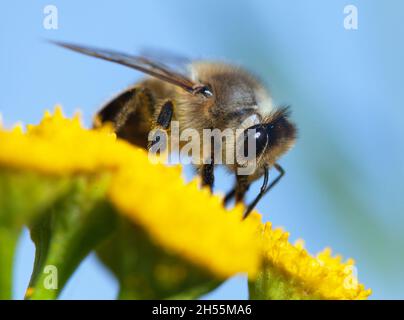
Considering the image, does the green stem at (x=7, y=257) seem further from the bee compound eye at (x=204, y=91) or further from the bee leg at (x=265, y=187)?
the bee compound eye at (x=204, y=91)

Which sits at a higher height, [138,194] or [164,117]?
[164,117]

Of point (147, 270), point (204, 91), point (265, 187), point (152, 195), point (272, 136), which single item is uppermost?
point (204, 91)

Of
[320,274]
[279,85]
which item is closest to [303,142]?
[279,85]

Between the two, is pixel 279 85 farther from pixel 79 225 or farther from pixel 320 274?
pixel 79 225

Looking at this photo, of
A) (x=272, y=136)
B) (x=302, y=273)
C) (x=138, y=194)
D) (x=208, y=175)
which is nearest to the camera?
(x=138, y=194)

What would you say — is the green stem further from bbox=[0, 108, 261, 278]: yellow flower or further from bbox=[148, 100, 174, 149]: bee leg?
bbox=[148, 100, 174, 149]: bee leg

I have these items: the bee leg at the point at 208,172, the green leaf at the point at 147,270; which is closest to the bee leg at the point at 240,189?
the bee leg at the point at 208,172

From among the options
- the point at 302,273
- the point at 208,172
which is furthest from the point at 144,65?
the point at 302,273

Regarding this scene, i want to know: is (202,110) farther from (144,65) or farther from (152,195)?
(152,195)
